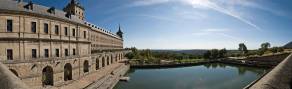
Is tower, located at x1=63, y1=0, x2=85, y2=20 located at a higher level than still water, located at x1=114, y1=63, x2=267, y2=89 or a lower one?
higher

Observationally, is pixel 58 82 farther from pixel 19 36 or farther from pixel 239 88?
pixel 239 88

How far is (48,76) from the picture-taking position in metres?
24.7

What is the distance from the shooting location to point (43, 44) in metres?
23.4

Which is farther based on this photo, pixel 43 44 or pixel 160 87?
pixel 160 87

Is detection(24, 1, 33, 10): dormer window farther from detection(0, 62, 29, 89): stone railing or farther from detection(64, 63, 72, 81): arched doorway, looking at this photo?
detection(0, 62, 29, 89): stone railing

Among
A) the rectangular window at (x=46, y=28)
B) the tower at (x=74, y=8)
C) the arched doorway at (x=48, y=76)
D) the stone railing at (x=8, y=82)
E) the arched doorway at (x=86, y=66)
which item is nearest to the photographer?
the stone railing at (x=8, y=82)

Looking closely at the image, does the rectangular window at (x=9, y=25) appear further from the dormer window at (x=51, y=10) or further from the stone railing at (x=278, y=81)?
the stone railing at (x=278, y=81)

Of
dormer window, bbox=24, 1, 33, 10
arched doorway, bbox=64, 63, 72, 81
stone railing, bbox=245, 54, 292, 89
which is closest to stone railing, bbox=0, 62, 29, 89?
stone railing, bbox=245, 54, 292, 89

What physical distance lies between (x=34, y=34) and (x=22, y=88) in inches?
789

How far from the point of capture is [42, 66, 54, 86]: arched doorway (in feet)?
80.3

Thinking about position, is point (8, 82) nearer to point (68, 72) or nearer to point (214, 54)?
point (68, 72)

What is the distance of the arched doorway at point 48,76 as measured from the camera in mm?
24461

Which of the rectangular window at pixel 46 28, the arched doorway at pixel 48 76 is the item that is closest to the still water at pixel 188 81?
the arched doorway at pixel 48 76

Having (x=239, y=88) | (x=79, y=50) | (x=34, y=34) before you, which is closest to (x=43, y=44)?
(x=34, y=34)
